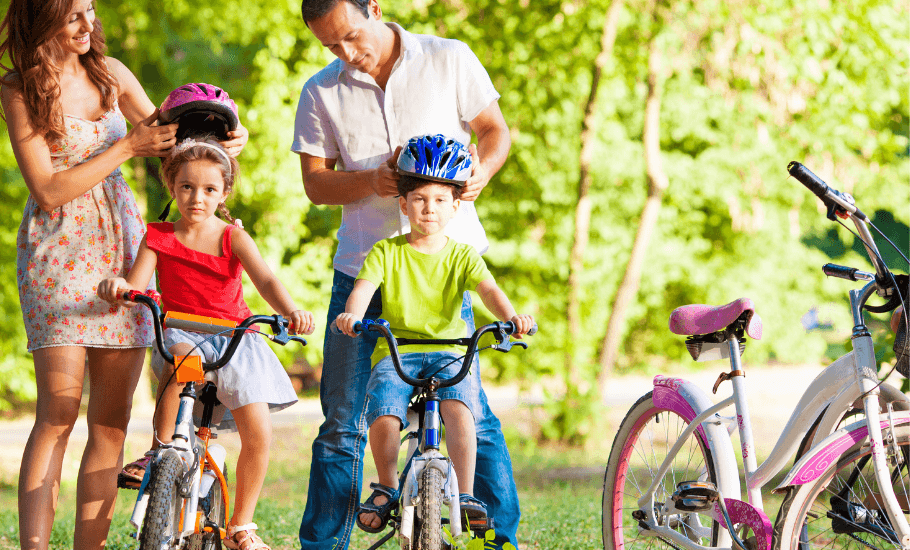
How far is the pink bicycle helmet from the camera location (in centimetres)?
326

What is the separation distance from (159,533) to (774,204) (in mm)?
11638

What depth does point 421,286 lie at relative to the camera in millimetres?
3324

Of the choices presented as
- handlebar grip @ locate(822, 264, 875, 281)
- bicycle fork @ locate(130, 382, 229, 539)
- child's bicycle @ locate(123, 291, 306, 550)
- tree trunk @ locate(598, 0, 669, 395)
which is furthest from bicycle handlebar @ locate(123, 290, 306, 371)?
tree trunk @ locate(598, 0, 669, 395)

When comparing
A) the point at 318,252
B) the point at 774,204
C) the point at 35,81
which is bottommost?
the point at 35,81

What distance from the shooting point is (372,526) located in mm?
3137

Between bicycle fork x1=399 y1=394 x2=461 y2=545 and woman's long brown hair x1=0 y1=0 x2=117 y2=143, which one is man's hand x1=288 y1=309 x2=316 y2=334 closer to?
bicycle fork x1=399 y1=394 x2=461 y2=545

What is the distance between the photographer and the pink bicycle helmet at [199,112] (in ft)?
10.7

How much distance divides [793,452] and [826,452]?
0.28 metres

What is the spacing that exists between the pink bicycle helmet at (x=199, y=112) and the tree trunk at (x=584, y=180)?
6.42 metres

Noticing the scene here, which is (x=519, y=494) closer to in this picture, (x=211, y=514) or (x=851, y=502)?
(x=211, y=514)

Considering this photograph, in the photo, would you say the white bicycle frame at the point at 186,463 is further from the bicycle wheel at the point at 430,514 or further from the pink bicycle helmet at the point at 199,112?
the pink bicycle helmet at the point at 199,112

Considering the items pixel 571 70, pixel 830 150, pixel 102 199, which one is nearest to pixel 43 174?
pixel 102 199

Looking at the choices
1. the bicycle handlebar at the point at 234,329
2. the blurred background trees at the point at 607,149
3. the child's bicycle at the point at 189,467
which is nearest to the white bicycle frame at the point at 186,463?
the child's bicycle at the point at 189,467

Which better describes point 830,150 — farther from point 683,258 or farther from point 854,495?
point 854,495
